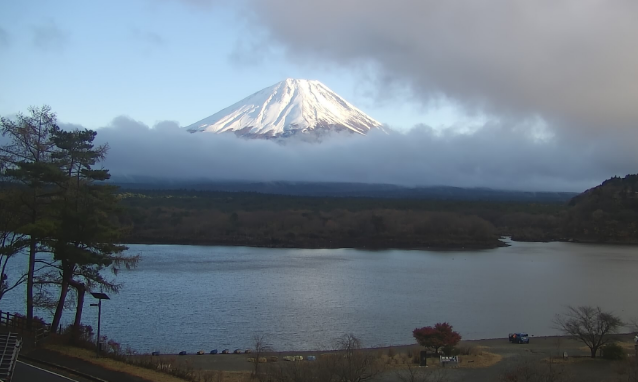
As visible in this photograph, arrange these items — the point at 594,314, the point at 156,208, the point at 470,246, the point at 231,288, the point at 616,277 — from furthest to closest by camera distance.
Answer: the point at 156,208 < the point at 470,246 < the point at 616,277 < the point at 231,288 < the point at 594,314

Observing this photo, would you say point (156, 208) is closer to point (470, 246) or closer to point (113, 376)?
point (470, 246)

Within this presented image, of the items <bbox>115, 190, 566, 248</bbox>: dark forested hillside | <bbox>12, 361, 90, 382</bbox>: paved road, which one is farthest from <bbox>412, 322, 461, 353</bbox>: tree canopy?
<bbox>115, 190, 566, 248</bbox>: dark forested hillside

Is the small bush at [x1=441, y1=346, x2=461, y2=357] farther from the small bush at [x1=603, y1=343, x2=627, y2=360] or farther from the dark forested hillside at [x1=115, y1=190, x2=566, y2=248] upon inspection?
the dark forested hillside at [x1=115, y1=190, x2=566, y2=248]

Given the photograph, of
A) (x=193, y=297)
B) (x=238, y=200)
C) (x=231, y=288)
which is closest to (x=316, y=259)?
(x=231, y=288)

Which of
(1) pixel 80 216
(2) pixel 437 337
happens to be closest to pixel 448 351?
(2) pixel 437 337

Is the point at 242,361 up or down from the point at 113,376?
down

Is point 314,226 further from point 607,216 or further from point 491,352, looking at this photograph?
point 491,352
